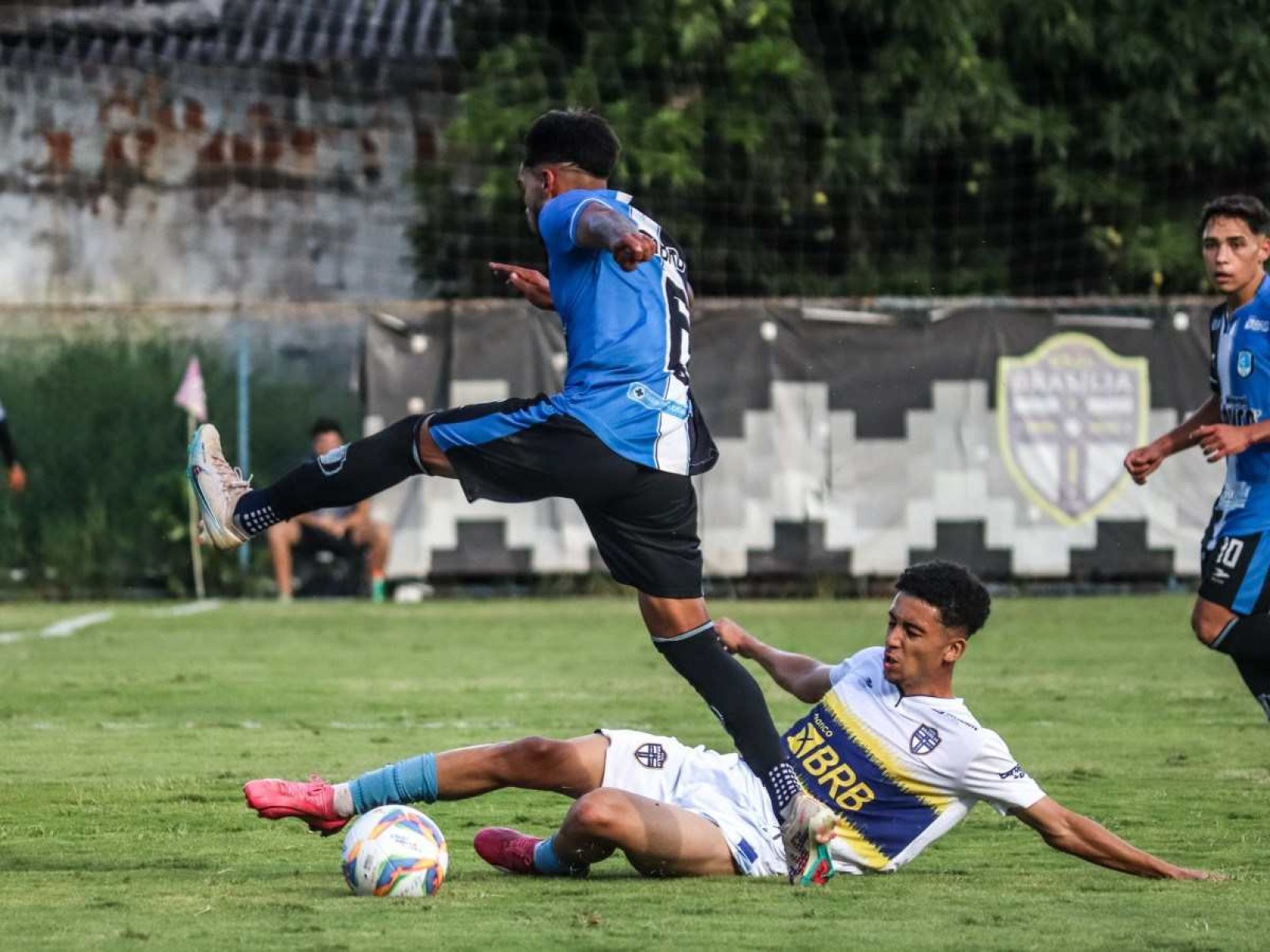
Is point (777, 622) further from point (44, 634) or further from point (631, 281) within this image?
point (631, 281)

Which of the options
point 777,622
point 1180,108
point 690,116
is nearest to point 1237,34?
point 1180,108

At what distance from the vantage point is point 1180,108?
70.1 feet

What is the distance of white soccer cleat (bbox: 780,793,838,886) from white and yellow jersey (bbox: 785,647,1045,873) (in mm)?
131

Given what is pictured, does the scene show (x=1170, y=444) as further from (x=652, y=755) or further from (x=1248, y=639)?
(x=652, y=755)

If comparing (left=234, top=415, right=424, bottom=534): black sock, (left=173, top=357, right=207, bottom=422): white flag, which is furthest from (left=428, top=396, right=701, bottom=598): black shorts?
(left=173, top=357, right=207, bottom=422): white flag

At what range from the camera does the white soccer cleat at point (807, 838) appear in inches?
229

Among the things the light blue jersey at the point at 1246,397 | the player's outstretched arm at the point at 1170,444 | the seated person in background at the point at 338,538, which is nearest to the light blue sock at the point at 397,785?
the player's outstretched arm at the point at 1170,444

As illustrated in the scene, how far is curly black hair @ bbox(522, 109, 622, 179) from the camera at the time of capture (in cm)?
646

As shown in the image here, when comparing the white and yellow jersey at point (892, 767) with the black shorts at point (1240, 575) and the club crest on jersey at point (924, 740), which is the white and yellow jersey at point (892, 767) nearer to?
the club crest on jersey at point (924, 740)

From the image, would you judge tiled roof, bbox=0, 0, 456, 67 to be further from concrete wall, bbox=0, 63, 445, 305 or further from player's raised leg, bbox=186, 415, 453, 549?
player's raised leg, bbox=186, 415, 453, 549

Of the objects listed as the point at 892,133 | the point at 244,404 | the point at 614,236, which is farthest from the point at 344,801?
the point at 892,133

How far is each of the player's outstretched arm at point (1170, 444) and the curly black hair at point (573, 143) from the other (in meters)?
2.23

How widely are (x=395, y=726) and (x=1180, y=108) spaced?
13.7m

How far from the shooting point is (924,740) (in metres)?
6.11
